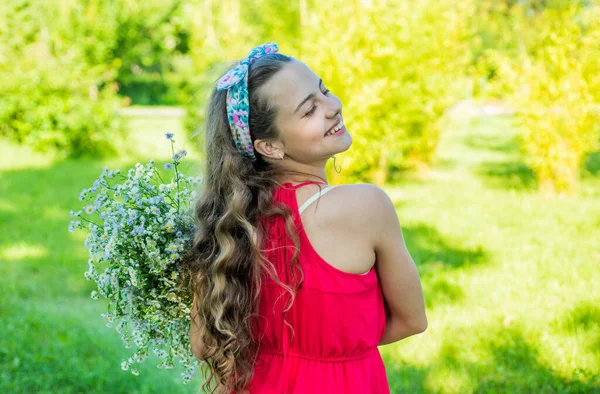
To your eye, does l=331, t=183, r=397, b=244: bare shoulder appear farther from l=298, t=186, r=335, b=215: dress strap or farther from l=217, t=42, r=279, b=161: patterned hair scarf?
l=217, t=42, r=279, b=161: patterned hair scarf

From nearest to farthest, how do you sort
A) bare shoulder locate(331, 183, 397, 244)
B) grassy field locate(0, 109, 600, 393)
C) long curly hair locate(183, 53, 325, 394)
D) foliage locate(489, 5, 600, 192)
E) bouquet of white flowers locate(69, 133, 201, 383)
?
bare shoulder locate(331, 183, 397, 244), long curly hair locate(183, 53, 325, 394), bouquet of white flowers locate(69, 133, 201, 383), grassy field locate(0, 109, 600, 393), foliage locate(489, 5, 600, 192)

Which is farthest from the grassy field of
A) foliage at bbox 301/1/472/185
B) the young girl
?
foliage at bbox 301/1/472/185

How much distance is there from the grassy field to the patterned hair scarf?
0.58 m

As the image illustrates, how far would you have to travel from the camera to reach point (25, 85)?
485 inches

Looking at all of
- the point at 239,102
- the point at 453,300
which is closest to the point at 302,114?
the point at 239,102

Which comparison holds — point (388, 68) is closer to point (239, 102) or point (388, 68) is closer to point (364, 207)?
point (239, 102)

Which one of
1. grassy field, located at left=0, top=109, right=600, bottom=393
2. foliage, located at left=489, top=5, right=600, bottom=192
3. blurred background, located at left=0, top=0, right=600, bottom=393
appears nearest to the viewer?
grassy field, located at left=0, top=109, right=600, bottom=393

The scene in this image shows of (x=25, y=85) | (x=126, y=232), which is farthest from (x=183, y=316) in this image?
→ (x=25, y=85)

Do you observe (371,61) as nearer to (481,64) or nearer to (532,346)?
(481,64)

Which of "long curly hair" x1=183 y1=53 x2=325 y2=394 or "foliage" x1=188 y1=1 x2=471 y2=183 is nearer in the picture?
"long curly hair" x1=183 y1=53 x2=325 y2=394

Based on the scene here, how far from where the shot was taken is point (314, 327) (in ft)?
5.42

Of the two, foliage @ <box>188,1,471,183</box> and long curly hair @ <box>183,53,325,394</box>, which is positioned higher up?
long curly hair @ <box>183,53,325,394</box>

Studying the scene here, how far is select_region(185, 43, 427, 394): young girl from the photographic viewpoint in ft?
5.29

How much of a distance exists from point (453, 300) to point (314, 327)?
128 inches
